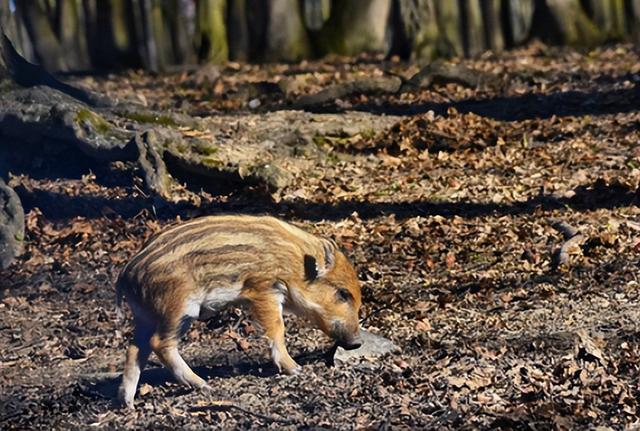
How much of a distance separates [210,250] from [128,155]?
4755mm

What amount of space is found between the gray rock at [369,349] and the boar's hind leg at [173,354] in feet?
3.01

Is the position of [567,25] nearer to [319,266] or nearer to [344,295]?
[344,295]

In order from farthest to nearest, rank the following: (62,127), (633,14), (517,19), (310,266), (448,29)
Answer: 1. (517,19)
2. (633,14)
3. (448,29)
4. (62,127)
5. (310,266)

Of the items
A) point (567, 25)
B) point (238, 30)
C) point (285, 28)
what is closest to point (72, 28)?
point (238, 30)

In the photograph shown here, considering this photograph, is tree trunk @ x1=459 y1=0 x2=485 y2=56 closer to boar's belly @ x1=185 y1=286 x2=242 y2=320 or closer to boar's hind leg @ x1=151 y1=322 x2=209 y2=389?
boar's belly @ x1=185 y1=286 x2=242 y2=320

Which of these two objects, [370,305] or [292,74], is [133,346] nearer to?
[370,305]

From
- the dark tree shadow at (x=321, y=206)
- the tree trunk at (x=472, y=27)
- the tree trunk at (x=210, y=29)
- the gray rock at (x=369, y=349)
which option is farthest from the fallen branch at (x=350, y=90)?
the tree trunk at (x=210, y=29)

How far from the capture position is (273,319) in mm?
7469

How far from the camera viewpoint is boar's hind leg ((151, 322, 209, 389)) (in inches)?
283

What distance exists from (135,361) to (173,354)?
0.22 metres

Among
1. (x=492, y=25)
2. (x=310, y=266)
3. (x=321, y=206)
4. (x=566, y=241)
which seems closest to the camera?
(x=310, y=266)

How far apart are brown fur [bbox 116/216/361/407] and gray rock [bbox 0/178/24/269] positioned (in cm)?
368

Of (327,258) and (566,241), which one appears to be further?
(566,241)

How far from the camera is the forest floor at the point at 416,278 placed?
7.13 meters
